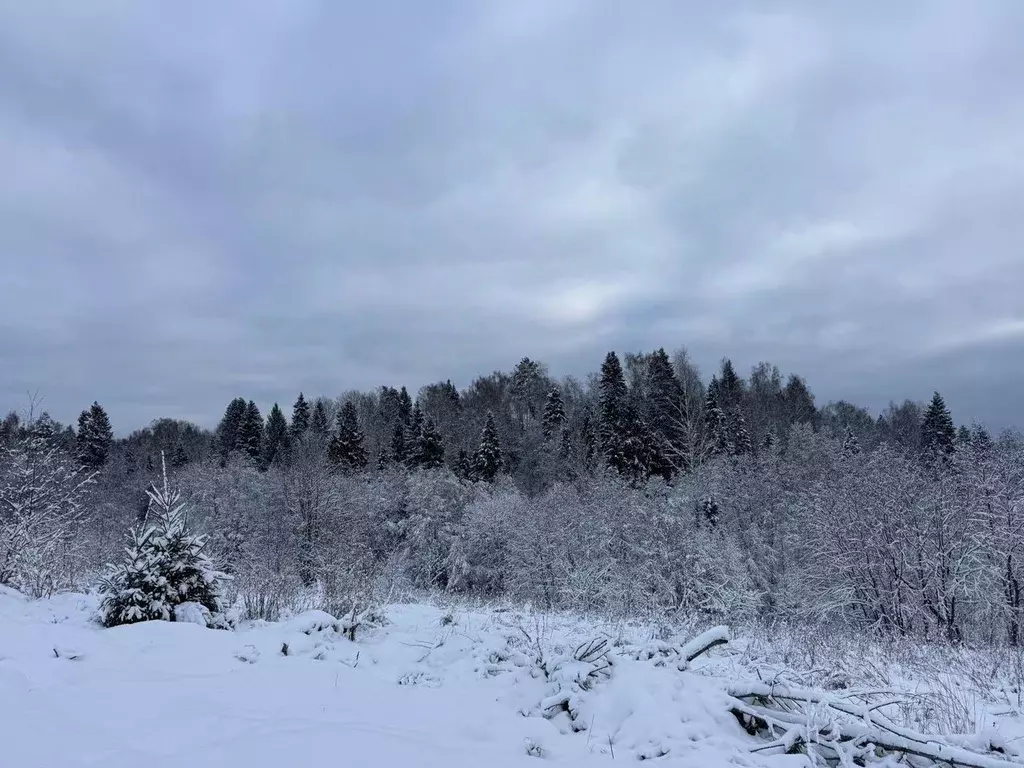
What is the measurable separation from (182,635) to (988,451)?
784 inches

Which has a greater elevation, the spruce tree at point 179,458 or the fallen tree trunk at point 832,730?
the spruce tree at point 179,458

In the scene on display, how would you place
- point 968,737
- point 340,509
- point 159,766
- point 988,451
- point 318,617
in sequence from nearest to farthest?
point 159,766 → point 968,737 → point 318,617 → point 988,451 → point 340,509

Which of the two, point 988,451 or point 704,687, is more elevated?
point 988,451

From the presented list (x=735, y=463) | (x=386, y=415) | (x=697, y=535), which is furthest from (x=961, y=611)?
(x=386, y=415)

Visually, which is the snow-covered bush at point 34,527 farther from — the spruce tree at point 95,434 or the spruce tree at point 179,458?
the spruce tree at point 95,434

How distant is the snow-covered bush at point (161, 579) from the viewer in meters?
7.89

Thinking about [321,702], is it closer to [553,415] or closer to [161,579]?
[161,579]

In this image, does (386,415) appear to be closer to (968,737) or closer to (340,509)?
(340,509)

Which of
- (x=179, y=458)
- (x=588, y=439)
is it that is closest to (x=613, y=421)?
(x=588, y=439)

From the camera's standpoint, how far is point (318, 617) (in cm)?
792

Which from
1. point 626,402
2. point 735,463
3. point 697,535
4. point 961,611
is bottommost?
point 961,611

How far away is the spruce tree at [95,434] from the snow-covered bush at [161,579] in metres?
61.4

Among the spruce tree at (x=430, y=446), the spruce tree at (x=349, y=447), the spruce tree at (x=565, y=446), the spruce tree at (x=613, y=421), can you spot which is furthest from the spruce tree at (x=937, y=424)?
the spruce tree at (x=349, y=447)

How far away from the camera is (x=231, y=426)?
6419 cm
